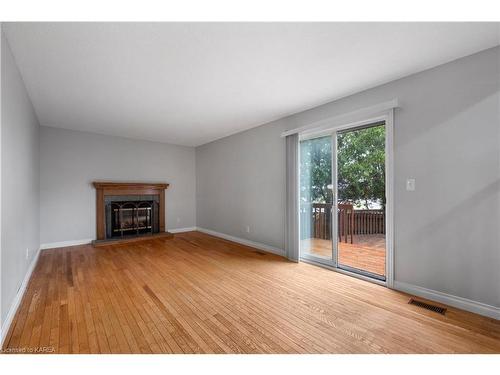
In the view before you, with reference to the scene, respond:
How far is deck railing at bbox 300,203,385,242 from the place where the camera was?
3.50 m

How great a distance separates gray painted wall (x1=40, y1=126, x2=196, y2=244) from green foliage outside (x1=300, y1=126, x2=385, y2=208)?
13.1 ft

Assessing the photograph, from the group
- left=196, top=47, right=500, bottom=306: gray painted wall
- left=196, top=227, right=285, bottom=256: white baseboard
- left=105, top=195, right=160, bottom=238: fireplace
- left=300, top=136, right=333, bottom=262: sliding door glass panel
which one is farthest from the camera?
left=105, top=195, right=160, bottom=238: fireplace

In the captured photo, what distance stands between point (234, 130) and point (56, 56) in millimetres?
3129

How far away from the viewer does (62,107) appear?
3.50 m

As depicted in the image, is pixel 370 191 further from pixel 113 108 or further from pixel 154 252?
pixel 113 108

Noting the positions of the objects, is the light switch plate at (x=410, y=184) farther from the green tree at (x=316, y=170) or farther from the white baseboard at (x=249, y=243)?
the white baseboard at (x=249, y=243)

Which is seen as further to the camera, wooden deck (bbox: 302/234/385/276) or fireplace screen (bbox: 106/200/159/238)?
fireplace screen (bbox: 106/200/159/238)

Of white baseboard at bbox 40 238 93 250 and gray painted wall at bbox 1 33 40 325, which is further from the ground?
gray painted wall at bbox 1 33 40 325

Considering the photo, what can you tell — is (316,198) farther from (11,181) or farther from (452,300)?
(11,181)

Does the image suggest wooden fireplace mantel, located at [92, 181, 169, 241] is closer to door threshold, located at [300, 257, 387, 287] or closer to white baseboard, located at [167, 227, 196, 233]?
white baseboard, located at [167, 227, 196, 233]

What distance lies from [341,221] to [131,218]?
467 cm

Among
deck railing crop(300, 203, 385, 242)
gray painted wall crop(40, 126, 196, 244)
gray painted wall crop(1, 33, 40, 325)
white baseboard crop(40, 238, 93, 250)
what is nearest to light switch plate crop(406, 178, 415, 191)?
deck railing crop(300, 203, 385, 242)

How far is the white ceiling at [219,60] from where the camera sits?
5.89 ft
